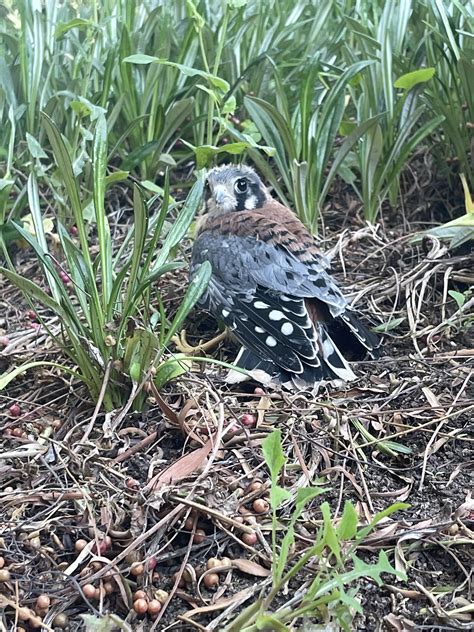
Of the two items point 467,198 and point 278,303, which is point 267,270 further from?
→ point 467,198

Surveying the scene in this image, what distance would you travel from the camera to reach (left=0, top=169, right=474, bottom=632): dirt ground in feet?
5.23

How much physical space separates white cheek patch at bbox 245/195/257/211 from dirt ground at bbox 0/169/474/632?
46 cm

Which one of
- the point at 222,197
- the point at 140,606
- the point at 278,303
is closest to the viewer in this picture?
the point at 140,606

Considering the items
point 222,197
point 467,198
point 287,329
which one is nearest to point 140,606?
point 287,329

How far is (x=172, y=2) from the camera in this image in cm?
385

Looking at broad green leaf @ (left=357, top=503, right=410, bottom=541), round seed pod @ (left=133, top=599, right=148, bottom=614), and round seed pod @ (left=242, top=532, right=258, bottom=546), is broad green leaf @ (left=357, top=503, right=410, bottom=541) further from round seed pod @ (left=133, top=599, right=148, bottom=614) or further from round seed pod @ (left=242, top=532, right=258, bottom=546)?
round seed pod @ (left=133, top=599, right=148, bottom=614)

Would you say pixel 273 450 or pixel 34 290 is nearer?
pixel 273 450

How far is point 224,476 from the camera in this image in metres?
1.86

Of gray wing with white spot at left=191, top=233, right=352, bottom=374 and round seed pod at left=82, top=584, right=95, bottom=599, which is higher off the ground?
gray wing with white spot at left=191, top=233, right=352, bottom=374

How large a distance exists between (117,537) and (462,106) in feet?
7.12

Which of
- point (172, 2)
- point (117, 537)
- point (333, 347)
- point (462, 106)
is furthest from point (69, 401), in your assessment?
point (172, 2)

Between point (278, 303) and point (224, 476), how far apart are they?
66 cm

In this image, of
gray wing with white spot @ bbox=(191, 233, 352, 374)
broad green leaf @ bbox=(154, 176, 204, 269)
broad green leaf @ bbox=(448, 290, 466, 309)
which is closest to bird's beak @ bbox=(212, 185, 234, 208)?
gray wing with white spot @ bbox=(191, 233, 352, 374)

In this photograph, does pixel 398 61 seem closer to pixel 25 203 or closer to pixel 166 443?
pixel 25 203
